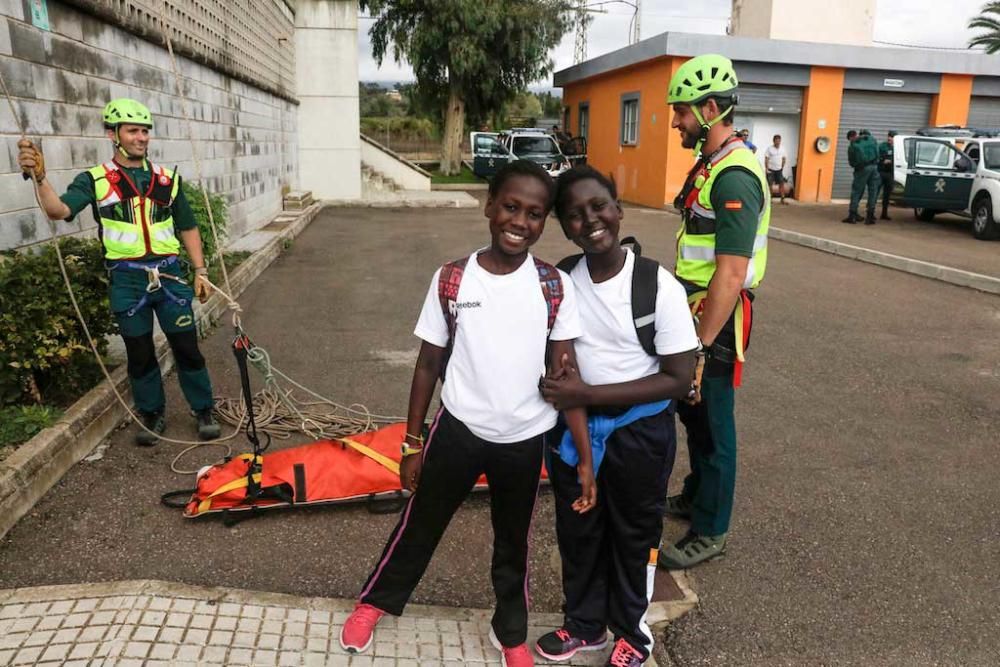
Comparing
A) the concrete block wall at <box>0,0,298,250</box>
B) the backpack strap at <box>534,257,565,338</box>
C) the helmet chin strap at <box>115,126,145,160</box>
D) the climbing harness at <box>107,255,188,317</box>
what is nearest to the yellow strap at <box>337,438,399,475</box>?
the climbing harness at <box>107,255,188,317</box>

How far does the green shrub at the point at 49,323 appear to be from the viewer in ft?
14.0

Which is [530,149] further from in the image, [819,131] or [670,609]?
[670,609]

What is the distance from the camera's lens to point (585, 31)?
108 feet

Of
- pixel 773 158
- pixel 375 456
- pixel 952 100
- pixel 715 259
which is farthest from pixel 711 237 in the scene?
pixel 952 100

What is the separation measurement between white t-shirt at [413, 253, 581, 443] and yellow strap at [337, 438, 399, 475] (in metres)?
1.50

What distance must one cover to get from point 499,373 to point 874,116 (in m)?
23.0

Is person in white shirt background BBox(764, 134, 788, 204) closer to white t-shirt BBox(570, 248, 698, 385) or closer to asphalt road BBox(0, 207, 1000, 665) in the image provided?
asphalt road BBox(0, 207, 1000, 665)

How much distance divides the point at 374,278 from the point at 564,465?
7933 mm

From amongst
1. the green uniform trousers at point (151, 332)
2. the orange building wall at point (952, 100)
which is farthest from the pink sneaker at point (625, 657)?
the orange building wall at point (952, 100)

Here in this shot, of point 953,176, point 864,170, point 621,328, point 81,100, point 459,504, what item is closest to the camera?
point 621,328

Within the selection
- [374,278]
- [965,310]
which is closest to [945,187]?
[965,310]

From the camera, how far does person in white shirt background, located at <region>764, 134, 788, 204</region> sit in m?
20.2

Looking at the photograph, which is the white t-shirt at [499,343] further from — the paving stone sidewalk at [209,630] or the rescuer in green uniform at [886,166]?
the rescuer in green uniform at [886,166]

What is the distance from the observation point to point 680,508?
3.94 metres
